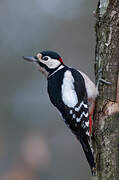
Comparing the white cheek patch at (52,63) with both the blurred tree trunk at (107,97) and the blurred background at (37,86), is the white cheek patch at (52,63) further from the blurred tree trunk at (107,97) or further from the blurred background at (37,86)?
the blurred background at (37,86)

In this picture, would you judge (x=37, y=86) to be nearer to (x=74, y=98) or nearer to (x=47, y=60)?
(x=47, y=60)

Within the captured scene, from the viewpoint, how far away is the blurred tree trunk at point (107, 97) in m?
2.80

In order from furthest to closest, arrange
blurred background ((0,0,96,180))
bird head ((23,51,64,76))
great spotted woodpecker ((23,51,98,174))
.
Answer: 1. blurred background ((0,0,96,180))
2. bird head ((23,51,64,76))
3. great spotted woodpecker ((23,51,98,174))

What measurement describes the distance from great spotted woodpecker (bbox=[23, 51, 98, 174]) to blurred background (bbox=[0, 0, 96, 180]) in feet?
6.19

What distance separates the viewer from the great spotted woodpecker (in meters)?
3.05

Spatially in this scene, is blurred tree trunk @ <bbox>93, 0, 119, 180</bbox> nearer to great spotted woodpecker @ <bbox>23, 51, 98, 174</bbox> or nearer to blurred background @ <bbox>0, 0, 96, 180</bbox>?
great spotted woodpecker @ <bbox>23, 51, 98, 174</bbox>

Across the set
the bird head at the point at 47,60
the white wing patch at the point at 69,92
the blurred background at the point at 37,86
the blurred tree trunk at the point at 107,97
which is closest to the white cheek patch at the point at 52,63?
the bird head at the point at 47,60

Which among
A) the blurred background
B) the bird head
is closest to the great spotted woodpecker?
the bird head

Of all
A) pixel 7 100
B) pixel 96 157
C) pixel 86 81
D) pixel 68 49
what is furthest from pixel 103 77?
pixel 7 100

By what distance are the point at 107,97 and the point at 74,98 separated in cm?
27

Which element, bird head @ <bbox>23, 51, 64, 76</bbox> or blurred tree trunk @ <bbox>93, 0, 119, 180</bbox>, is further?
bird head @ <bbox>23, 51, 64, 76</bbox>

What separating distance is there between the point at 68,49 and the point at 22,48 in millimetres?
702

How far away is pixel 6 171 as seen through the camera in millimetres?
5234

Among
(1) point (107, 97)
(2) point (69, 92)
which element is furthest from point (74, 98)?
(1) point (107, 97)
